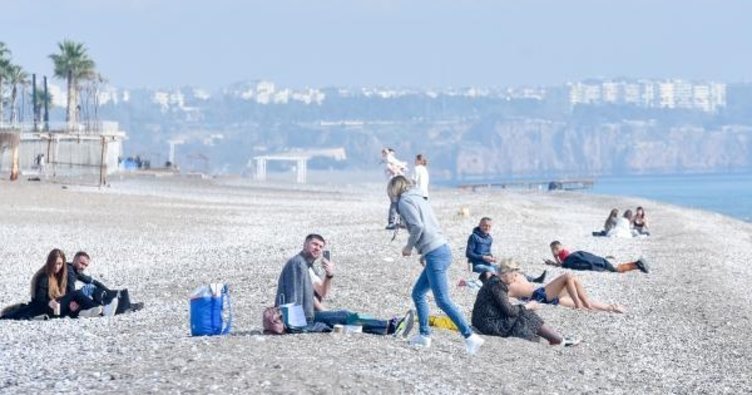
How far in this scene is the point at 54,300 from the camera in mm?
15539

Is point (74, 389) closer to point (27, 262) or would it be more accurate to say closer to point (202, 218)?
Result: point (27, 262)

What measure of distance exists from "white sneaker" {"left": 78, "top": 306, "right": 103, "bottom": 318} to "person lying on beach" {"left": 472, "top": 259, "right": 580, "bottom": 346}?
3535 millimetres

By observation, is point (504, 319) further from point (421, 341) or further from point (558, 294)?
point (558, 294)

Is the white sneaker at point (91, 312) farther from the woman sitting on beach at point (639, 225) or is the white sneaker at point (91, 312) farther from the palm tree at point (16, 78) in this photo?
the palm tree at point (16, 78)

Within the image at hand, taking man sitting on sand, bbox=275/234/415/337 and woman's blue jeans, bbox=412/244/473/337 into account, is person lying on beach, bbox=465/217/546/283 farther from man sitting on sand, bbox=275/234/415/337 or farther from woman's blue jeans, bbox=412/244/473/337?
woman's blue jeans, bbox=412/244/473/337

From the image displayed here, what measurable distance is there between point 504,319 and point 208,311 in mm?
2781

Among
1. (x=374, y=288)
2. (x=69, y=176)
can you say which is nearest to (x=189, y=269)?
(x=374, y=288)

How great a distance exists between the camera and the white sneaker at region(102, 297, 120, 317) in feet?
51.7

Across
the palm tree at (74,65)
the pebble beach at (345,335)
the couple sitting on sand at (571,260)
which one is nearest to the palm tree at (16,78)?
the palm tree at (74,65)

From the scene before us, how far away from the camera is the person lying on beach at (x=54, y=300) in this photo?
15.5m

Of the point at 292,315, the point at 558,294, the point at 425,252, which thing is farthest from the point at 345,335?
the point at 558,294

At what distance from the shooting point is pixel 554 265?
79.5 feet

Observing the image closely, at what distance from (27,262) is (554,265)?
24.3 feet

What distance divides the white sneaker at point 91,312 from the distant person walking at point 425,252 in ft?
11.8
